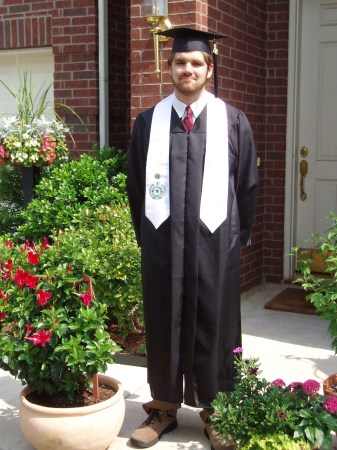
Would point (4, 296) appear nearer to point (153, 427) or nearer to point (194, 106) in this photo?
point (153, 427)

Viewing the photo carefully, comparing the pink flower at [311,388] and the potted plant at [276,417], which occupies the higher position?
the pink flower at [311,388]

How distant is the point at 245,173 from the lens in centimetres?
358

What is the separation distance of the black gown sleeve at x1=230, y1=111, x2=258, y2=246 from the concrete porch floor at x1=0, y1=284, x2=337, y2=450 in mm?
1069

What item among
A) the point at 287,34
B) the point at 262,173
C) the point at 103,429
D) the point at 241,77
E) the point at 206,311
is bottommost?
the point at 103,429

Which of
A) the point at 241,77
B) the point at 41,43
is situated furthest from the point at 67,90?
the point at 241,77

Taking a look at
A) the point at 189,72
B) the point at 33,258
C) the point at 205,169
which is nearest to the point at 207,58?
the point at 189,72

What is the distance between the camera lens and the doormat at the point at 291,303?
19.1 feet

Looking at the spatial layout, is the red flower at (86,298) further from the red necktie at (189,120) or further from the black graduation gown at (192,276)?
the red necktie at (189,120)

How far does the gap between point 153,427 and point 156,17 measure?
10.1 feet

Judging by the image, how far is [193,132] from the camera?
3.46 m

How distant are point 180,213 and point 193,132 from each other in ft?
1.34

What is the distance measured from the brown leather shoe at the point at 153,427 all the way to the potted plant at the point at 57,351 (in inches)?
6.5

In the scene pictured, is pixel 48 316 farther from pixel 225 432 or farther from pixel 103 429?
pixel 225 432

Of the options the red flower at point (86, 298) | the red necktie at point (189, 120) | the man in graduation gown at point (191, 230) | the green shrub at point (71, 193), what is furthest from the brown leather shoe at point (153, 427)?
the green shrub at point (71, 193)
